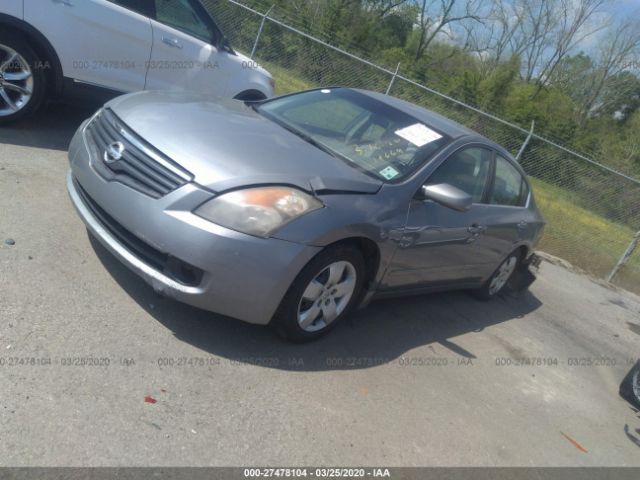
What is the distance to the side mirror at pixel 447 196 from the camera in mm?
3711

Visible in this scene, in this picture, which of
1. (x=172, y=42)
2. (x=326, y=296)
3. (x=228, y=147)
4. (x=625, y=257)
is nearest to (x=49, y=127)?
(x=172, y=42)

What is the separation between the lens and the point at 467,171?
4.52 m

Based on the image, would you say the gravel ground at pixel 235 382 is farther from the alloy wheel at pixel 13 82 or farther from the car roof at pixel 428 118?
the car roof at pixel 428 118

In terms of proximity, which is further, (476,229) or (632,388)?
(476,229)

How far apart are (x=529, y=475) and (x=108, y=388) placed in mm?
2422

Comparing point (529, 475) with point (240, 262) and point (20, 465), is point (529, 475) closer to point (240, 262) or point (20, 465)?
point (240, 262)

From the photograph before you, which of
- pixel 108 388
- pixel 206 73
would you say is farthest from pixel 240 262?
pixel 206 73

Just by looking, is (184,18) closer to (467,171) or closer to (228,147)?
(228,147)

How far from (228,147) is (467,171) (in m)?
2.14

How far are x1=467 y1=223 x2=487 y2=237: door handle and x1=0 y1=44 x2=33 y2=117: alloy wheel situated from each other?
162 inches

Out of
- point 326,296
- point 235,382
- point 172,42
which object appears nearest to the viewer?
point 235,382

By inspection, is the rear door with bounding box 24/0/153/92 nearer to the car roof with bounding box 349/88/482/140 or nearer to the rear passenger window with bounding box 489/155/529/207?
the car roof with bounding box 349/88/482/140

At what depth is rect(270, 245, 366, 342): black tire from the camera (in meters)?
3.16

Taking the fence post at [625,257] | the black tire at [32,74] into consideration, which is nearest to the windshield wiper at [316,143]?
the black tire at [32,74]
